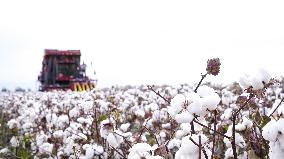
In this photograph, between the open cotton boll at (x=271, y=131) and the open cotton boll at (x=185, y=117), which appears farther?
the open cotton boll at (x=185, y=117)

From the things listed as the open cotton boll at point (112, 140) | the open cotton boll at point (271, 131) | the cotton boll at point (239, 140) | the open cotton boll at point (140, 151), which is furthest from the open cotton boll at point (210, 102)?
the open cotton boll at point (112, 140)

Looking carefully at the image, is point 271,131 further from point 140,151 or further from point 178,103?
point 140,151

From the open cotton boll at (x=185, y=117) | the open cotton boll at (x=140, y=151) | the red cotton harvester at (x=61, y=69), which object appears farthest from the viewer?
the red cotton harvester at (x=61, y=69)

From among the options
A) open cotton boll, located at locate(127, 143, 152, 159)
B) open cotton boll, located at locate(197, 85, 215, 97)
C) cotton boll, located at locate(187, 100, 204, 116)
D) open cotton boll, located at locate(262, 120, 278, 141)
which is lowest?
open cotton boll, located at locate(127, 143, 152, 159)

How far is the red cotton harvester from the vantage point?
2456 cm

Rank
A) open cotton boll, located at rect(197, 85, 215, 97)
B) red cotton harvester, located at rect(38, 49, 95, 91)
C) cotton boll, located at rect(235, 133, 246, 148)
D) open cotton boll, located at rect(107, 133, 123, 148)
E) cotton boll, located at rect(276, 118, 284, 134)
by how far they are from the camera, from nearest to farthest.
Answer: cotton boll, located at rect(276, 118, 284, 134) → open cotton boll, located at rect(197, 85, 215, 97) → cotton boll, located at rect(235, 133, 246, 148) → open cotton boll, located at rect(107, 133, 123, 148) → red cotton harvester, located at rect(38, 49, 95, 91)

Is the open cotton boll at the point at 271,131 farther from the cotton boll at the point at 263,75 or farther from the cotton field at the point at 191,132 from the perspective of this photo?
the cotton boll at the point at 263,75

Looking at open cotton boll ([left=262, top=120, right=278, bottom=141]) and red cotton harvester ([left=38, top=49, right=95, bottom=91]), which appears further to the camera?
red cotton harvester ([left=38, top=49, right=95, bottom=91])

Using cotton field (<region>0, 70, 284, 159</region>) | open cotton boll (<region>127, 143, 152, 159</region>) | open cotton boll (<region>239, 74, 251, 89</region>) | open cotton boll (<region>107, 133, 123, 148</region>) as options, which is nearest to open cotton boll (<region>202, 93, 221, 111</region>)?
cotton field (<region>0, 70, 284, 159</region>)

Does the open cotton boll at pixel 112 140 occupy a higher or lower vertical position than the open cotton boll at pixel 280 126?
lower

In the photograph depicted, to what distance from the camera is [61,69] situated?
25484 millimetres

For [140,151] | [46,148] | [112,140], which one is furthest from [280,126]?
[46,148]

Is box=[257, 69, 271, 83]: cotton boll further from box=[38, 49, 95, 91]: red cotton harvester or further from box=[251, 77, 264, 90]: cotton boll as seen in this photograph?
box=[38, 49, 95, 91]: red cotton harvester

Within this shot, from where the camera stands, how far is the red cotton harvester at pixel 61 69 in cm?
2456
